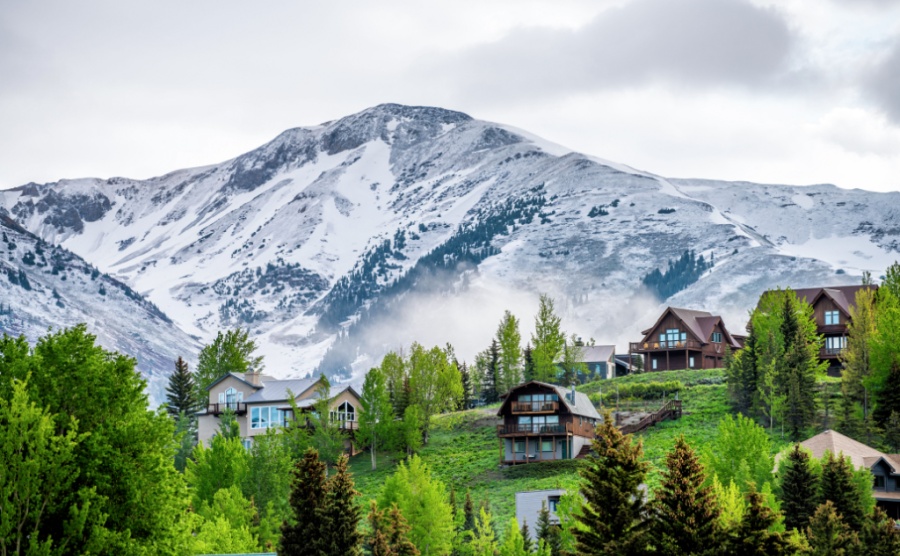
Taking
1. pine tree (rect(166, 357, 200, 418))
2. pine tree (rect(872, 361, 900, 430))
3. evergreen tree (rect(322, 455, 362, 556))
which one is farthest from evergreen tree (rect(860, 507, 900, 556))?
pine tree (rect(166, 357, 200, 418))

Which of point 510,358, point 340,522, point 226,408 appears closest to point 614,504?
point 340,522

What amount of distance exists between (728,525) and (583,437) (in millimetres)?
61933

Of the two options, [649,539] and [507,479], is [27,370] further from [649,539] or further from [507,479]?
[507,479]

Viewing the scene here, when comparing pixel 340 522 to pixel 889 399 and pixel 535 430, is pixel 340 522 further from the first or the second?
pixel 535 430

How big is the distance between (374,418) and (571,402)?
16.9 meters

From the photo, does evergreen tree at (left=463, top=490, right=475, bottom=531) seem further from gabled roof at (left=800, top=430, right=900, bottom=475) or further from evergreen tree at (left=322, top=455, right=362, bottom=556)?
evergreen tree at (left=322, top=455, right=362, bottom=556)

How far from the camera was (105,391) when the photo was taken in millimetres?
47406

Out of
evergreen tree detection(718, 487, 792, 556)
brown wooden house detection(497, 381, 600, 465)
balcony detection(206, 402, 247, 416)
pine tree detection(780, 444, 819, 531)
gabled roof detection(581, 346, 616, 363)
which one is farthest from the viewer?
gabled roof detection(581, 346, 616, 363)

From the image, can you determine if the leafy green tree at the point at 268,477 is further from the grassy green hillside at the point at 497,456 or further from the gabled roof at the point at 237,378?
the gabled roof at the point at 237,378

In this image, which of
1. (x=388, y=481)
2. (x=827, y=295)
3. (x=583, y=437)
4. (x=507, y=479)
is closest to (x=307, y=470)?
(x=388, y=481)

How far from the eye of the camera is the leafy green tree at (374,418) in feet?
373

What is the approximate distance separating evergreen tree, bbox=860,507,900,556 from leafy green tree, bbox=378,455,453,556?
2432cm

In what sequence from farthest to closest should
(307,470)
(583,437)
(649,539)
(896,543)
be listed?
(583,437) → (307,470) → (896,543) → (649,539)

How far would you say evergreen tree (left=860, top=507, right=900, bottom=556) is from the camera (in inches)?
2365
